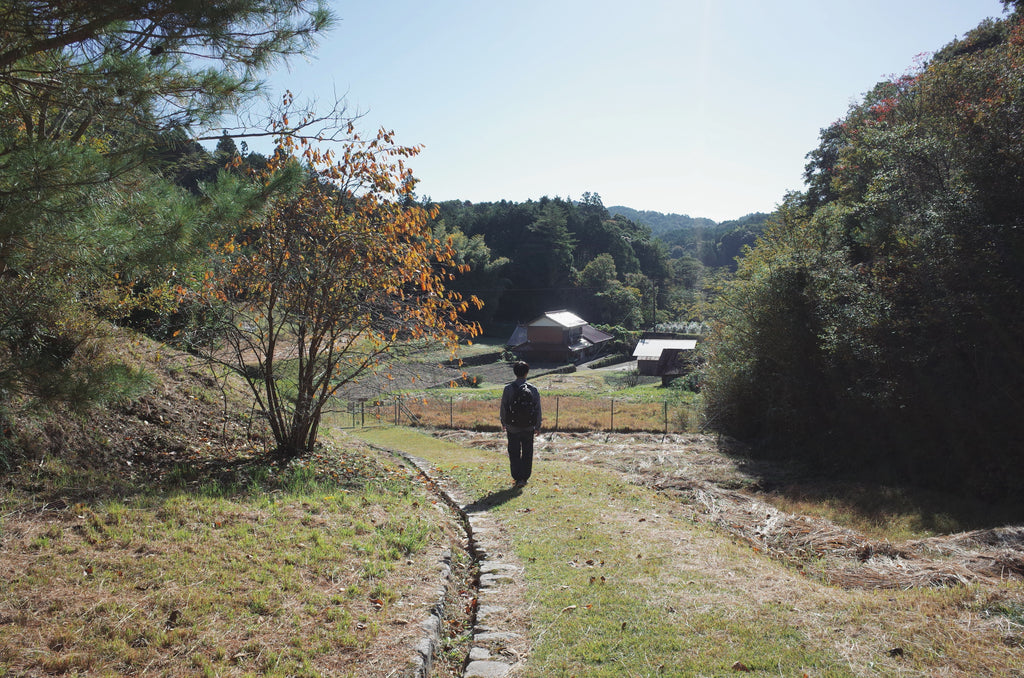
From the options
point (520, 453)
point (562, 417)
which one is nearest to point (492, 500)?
point (520, 453)

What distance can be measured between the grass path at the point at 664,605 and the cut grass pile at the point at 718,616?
0.01 m

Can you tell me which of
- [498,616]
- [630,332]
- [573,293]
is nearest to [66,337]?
[498,616]

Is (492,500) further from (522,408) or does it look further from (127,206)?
(127,206)

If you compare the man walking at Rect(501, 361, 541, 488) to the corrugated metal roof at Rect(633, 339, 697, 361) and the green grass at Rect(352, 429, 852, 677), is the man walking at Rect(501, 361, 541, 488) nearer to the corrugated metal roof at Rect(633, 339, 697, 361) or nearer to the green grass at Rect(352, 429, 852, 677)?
the green grass at Rect(352, 429, 852, 677)

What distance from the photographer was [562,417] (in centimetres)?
2206

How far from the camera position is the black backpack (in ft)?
25.7

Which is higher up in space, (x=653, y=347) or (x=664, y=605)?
(x=653, y=347)

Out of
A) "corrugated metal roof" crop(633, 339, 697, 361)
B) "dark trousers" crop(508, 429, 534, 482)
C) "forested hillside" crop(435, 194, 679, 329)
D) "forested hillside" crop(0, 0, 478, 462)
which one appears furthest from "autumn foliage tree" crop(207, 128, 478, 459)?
"forested hillside" crop(435, 194, 679, 329)

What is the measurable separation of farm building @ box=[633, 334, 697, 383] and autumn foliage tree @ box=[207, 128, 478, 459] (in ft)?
109

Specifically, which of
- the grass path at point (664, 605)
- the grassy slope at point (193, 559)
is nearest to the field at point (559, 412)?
the grassy slope at point (193, 559)

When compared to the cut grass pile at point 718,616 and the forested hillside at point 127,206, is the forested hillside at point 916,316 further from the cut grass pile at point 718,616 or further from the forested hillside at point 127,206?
the forested hillside at point 127,206

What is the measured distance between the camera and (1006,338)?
29.7ft

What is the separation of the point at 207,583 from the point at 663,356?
41.8m

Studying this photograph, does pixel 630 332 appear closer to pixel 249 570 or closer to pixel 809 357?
pixel 809 357
